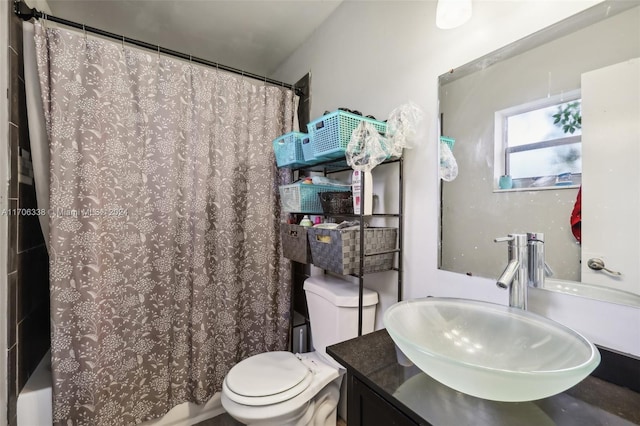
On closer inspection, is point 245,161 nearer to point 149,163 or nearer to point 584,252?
point 149,163

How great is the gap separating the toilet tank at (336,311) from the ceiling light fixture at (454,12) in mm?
1122

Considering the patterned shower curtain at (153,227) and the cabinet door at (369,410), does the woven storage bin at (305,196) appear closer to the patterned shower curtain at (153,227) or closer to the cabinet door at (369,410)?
the patterned shower curtain at (153,227)

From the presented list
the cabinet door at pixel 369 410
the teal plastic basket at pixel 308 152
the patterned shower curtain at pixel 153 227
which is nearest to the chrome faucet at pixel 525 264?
the cabinet door at pixel 369 410

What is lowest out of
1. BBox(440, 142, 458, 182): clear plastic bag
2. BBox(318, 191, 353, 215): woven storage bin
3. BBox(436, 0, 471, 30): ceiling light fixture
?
BBox(318, 191, 353, 215): woven storage bin

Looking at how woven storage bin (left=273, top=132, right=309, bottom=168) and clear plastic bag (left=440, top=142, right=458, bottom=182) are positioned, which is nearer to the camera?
clear plastic bag (left=440, top=142, right=458, bottom=182)

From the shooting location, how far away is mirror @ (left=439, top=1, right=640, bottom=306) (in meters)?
0.68

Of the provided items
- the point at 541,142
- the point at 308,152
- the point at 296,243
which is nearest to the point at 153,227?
the point at 296,243

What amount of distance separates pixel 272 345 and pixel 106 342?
88 centimetres

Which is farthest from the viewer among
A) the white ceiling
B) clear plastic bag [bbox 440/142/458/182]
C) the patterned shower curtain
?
the white ceiling

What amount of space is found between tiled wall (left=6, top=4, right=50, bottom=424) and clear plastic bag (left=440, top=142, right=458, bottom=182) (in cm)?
177

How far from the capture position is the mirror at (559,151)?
0.68m

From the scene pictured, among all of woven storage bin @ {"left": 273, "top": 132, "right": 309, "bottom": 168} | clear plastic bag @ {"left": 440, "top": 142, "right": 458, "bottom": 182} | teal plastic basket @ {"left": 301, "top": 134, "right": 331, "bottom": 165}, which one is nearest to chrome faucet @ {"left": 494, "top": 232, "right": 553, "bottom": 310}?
clear plastic bag @ {"left": 440, "top": 142, "right": 458, "bottom": 182}

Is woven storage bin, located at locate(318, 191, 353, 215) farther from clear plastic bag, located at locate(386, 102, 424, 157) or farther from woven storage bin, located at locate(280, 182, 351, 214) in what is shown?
clear plastic bag, located at locate(386, 102, 424, 157)

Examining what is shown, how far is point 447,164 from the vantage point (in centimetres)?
Answer: 106
